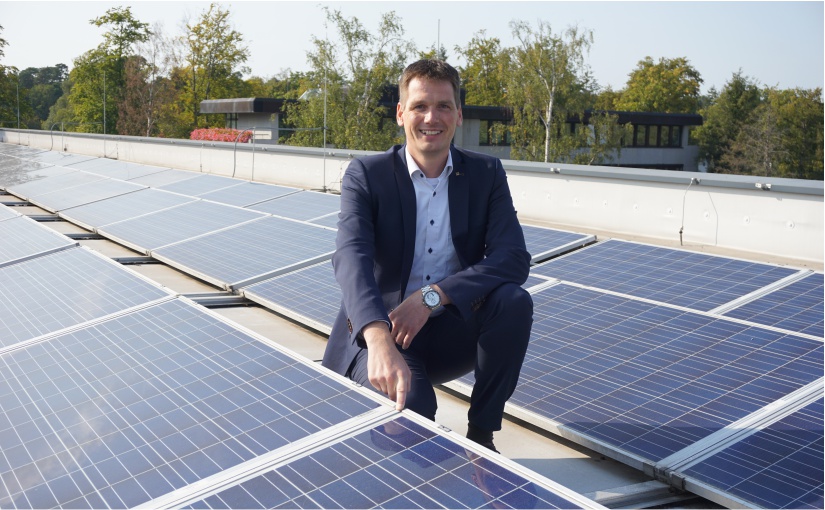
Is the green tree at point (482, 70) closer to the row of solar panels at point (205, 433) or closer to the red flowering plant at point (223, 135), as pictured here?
the red flowering plant at point (223, 135)

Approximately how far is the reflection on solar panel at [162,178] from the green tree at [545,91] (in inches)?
1363

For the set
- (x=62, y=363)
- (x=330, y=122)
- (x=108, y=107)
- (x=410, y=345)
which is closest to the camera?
(x=410, y=345)

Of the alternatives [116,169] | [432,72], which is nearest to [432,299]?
[432,72]

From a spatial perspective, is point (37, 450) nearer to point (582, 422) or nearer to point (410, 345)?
point (410, 345)

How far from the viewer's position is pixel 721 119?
69.7 m

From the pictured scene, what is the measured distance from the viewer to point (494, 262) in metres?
3.78

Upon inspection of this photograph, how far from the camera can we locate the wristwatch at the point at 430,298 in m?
3.61

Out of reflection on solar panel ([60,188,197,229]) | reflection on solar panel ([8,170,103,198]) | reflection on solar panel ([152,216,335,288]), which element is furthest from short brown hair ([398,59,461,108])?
reflection on solar panel ([8,170,103,198])

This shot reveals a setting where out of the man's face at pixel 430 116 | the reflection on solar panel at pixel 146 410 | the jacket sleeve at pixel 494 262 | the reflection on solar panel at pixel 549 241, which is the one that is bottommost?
the reflection on solar panel at pixel 146 410

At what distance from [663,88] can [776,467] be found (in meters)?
87.1

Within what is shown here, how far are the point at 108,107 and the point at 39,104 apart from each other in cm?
7278

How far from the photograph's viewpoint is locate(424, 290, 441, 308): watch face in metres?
3.61

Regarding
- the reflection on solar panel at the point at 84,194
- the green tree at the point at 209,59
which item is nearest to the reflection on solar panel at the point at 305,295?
the reflection on solar panel at the point at 84,194

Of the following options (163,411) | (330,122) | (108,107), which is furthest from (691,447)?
(108,107)
